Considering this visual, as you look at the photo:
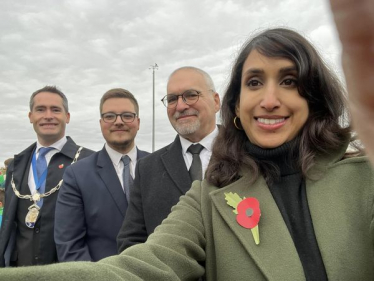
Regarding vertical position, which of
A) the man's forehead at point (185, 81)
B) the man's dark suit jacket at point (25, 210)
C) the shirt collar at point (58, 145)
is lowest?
the man's dark suit jacket at point (25, 210)

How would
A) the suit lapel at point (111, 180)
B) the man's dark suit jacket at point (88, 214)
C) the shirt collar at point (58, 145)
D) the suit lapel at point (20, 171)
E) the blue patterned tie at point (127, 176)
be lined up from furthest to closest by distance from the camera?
1. the shirt collar at point (58, 145)
2. the suit lapel at point (20, 171)
3. the blue patterned tie at point (127, 176)
4. the suit lapel at point (111, 180)
5. the man's dark suit jacket at point (88, 214)

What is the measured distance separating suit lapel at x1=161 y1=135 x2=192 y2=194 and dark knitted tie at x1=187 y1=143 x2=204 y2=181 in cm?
8

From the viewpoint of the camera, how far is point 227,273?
1519 mm

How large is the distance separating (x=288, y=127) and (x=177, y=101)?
5.38ft

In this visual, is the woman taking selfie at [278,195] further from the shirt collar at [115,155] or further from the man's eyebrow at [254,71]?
the shirt collar at [115,155]

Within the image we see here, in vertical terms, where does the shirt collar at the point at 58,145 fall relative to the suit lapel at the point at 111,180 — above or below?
above

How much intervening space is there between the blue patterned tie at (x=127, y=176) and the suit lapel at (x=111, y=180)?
56mm

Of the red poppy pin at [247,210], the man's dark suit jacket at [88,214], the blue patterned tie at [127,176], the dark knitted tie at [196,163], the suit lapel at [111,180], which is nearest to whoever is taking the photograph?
the red poppy pin at [247,210]

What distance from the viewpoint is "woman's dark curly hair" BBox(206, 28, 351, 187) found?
5.69ft

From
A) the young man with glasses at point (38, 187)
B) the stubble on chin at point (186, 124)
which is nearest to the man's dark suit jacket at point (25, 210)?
the young man with glasses at point (38, 187)

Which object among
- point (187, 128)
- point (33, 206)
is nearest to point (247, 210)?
point (187, 128)

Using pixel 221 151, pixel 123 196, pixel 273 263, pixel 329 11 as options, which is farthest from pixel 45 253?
pixel 329 11

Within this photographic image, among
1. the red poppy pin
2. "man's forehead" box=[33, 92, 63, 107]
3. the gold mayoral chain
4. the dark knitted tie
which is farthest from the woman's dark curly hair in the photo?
"man's forehead" box=[33, 92, 63, 107]

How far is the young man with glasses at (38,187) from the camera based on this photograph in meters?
3.72
